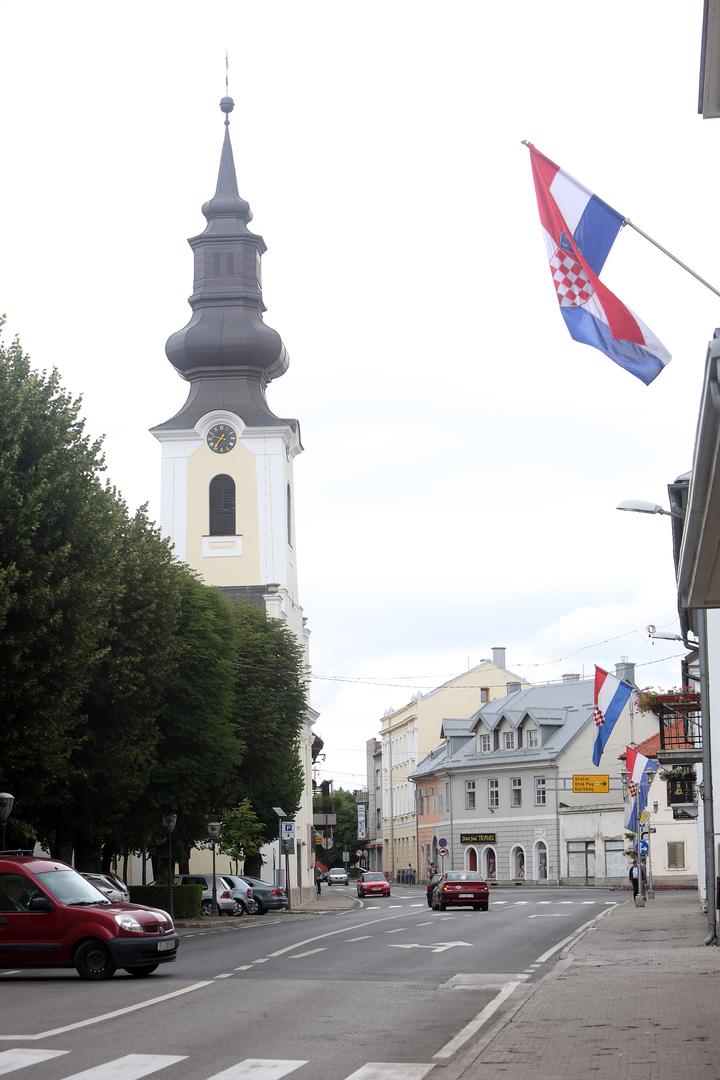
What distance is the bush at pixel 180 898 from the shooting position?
44719 millimetres

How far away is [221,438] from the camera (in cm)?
8081

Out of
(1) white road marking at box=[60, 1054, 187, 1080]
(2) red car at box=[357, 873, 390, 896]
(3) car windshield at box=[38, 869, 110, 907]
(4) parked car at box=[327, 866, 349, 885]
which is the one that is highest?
(3) car windshield at box=[38, 869, 110, 907]

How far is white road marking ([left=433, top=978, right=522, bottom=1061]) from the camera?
42.6 ft

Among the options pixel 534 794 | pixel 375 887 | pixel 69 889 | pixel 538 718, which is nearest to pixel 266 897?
pixel 375 887

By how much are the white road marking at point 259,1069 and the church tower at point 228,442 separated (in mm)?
67070

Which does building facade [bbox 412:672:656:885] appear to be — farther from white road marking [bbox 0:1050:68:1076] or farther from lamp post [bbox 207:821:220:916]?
white road marking [bbox 0:1050:68:1076]

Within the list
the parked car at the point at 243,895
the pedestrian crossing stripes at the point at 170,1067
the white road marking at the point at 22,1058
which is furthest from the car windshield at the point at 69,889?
the parked car at the point at 243,895

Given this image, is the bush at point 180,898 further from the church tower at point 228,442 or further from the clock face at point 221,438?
the clock face at point 221,438

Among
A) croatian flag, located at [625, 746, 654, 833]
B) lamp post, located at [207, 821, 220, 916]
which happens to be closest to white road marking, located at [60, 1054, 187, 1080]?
croatian flag, located at [625, 746, 654, 833]

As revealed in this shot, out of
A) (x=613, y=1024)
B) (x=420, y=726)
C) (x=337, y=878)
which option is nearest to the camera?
(x=613, y=1024)

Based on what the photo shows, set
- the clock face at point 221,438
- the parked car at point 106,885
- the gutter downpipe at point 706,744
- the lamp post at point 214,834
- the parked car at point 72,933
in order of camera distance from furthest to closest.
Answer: the clock face at point 221,438 < the lamp post at point 214,834 < the parked car at point 106,885 < the gutter downpipe at point 706,744 < the parked car at point 72,933

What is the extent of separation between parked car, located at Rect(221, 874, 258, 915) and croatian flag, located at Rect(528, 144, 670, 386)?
39.0 meters

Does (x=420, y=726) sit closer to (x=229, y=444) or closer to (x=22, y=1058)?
(x=229, y=444)

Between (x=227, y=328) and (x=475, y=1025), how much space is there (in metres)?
66.5
